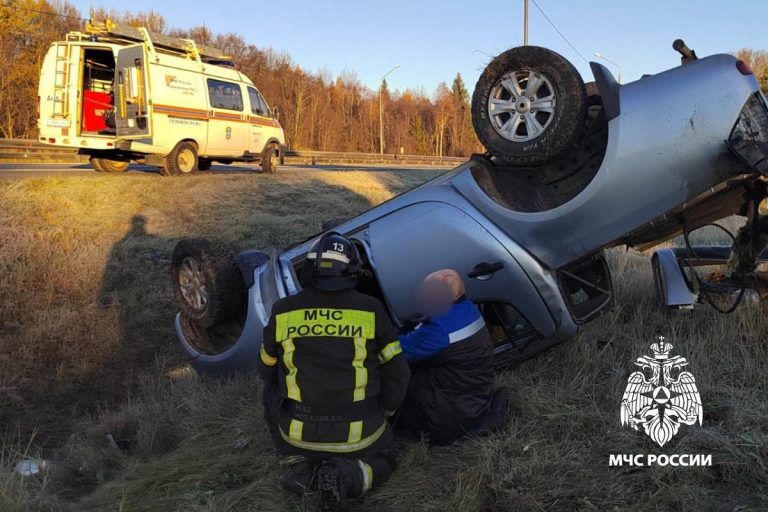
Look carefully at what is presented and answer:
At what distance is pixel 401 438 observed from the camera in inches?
118

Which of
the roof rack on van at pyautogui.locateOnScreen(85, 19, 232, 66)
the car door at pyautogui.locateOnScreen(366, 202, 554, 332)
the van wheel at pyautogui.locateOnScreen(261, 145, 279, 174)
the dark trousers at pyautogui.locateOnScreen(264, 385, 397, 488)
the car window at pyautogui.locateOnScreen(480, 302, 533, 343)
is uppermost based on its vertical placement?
the roof rack on van at pyautogui.locateOnScreen(85, 19, 232, 66)

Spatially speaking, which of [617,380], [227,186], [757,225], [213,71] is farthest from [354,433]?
[213,71]

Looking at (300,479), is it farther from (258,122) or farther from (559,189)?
(258,122)

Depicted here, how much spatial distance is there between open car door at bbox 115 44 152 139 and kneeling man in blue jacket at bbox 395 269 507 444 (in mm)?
10013

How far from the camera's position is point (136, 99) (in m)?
Result: 11.3

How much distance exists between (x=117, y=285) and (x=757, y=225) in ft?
19.8

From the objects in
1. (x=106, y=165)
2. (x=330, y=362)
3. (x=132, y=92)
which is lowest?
(x=330, y=362)

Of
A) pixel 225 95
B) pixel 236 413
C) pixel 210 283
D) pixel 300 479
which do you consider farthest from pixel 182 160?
pixel 300 479

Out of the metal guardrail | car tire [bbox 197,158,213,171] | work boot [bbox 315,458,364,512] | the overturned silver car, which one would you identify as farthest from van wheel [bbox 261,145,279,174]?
work boot [bbox 315,458,364,512]

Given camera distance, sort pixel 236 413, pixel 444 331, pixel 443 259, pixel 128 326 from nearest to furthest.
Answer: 1. pixel 444 331
2. pixel 443 259
3. pixel 236 413
4. pixel 128 326

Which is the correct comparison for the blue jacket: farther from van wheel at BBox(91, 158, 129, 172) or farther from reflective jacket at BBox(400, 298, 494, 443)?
van wheel at BBox(91, 158, 129, 172)

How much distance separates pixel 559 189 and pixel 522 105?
517 millimetres

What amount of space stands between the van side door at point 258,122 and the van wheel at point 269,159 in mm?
246

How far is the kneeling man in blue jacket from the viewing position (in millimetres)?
2785
